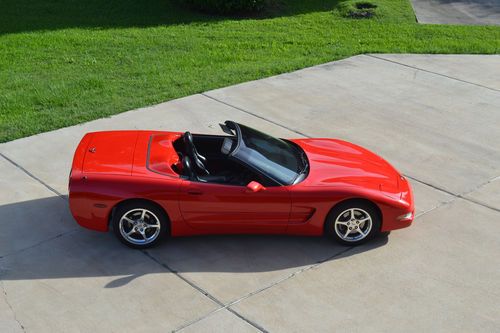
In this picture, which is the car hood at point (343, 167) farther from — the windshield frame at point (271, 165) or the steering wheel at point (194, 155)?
the steering wheel at point (194, 155)

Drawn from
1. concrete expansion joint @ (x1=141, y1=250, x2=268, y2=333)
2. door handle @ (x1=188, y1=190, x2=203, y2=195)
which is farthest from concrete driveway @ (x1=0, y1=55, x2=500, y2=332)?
door handle @ (x1=188, y1=190, x2=203, y2=195)

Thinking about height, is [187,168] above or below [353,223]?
above

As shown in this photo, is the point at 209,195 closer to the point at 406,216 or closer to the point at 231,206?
the point at 231,206

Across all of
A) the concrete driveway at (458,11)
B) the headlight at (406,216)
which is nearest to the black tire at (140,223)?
the headlight at (406,216)

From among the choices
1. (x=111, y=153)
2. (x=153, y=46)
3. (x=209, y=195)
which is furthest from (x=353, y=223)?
(x=153, y=46)

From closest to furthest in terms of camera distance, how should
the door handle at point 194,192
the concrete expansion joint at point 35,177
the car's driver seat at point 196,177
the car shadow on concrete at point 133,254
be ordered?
the car shadow on concrete at point 133,254
the door handle at point 194,192
the car's driver seat at point 196,177
the concrete expansion joint at point 35,177

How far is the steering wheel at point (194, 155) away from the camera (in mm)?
6820

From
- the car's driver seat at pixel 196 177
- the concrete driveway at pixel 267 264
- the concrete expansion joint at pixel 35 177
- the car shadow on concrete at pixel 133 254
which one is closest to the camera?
the concrete driveway at pixel 267 264

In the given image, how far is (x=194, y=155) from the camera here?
6.91m

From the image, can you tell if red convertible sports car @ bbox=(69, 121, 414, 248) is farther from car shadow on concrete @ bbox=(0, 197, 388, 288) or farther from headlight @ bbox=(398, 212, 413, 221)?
car shadow on concrete @ bbox=(0, 197, 388, 288)

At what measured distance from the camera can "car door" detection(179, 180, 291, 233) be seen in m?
6.53

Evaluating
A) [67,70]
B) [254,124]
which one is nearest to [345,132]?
[254,124]

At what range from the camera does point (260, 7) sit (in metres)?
16.3

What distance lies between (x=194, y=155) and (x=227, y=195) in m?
0.65
